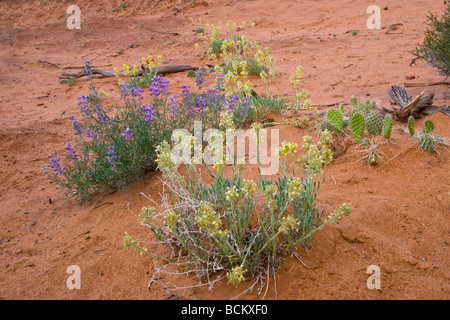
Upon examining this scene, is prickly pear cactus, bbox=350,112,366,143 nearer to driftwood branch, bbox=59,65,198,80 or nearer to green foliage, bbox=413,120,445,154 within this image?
green foliage, bbox=413,120,445,154

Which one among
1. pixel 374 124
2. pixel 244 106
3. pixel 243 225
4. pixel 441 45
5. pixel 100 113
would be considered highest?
pixel 441 45

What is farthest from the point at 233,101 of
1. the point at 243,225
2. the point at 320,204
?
the point at 243,225

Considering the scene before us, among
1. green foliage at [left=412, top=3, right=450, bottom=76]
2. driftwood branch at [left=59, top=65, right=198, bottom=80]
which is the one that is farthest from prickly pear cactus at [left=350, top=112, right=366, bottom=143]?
driftwood branch at [left=59, top=65, right=198, bottom=80]

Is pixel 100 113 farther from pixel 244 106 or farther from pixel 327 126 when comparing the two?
pixel 327 126

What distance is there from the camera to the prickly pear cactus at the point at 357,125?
3.65 m

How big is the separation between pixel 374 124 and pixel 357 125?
0.20 meters

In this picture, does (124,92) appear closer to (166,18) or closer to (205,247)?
(205,247)

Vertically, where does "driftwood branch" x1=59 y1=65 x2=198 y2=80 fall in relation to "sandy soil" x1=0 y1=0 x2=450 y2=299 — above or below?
above

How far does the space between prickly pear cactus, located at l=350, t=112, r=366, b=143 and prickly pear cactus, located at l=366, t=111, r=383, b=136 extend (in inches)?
4.6

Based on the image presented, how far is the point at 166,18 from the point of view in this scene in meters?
13.4

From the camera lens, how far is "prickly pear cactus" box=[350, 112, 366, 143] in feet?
12.0

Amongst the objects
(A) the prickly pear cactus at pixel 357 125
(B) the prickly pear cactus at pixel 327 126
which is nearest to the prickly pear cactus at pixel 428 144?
(A) the prickly pear cactus at pixel 357 125

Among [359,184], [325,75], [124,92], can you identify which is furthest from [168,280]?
[325,75]

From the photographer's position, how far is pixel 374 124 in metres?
3.74
